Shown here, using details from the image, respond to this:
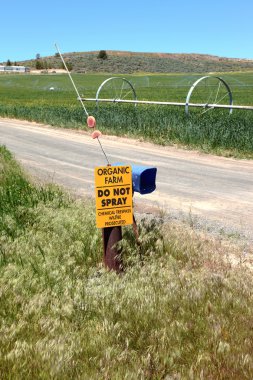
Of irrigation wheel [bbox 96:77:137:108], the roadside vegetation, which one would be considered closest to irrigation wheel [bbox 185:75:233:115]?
irrigation wheel [bbox 96:77:137:108]

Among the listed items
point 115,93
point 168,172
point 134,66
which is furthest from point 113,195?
point 134,66

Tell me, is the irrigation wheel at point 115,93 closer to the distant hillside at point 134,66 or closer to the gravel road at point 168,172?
the gravel road at point 168,172

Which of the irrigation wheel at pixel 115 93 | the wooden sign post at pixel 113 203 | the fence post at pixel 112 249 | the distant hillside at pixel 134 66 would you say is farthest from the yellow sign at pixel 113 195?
the distant hillside at pixel 134 66

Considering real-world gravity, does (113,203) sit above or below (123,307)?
above

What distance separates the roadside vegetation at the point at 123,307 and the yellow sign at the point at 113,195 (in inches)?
15.9

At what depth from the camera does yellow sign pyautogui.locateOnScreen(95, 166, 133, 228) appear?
4379 mm

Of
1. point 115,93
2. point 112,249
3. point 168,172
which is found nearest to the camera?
point 112,249

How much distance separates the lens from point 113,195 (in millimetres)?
4441

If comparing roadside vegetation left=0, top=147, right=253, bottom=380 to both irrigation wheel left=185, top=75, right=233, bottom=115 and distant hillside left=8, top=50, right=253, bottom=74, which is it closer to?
irrigation wheel left=185, top=75, right=233, bottom=115

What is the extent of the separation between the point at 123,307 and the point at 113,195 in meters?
1.16

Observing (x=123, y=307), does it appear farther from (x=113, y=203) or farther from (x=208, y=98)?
(x=208, y=98)

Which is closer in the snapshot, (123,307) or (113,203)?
(123,307)

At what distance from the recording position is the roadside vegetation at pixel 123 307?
2.78m

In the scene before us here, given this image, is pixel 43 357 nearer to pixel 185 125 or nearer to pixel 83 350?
pixel 83 350
